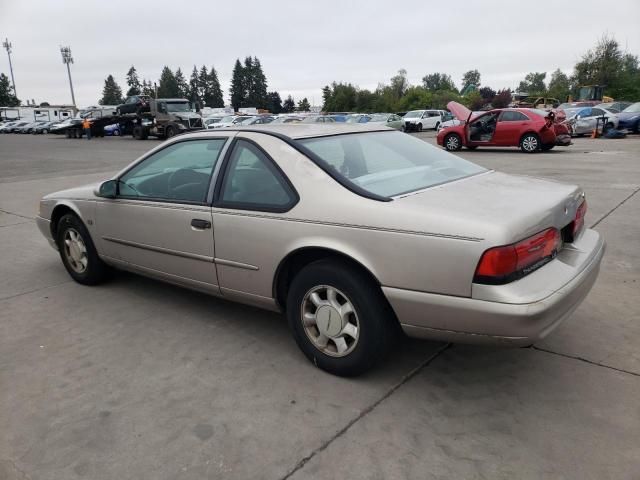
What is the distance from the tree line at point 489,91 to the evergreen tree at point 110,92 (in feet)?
202

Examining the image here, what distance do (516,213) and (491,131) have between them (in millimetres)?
14764

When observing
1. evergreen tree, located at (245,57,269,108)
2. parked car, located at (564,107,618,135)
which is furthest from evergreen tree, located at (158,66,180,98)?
parked car, located at (564,107,618,135)

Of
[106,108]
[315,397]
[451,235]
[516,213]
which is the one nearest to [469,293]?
[451,235]

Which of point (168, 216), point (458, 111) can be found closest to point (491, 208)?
point (168, 216)

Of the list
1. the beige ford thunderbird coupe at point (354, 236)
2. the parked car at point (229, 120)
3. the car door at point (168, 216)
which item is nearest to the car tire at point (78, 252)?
the car door at point (168, 216)

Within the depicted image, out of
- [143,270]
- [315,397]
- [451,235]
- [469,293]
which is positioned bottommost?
[315,397]

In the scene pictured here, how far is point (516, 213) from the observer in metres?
2.51

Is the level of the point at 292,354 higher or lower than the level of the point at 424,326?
lower

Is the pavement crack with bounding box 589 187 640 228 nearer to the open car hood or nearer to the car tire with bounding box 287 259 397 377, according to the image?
the car tire with bounding box 287 259 397 377

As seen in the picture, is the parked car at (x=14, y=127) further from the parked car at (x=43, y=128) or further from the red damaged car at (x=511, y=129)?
the red damaged car at (x=511, y=129)

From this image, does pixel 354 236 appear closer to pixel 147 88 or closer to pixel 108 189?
pixel 108 189

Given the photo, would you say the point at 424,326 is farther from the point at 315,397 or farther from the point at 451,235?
the point at 315,397

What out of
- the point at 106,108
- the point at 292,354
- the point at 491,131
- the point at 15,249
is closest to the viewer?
the point at 292,354

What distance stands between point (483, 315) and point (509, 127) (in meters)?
14.9
